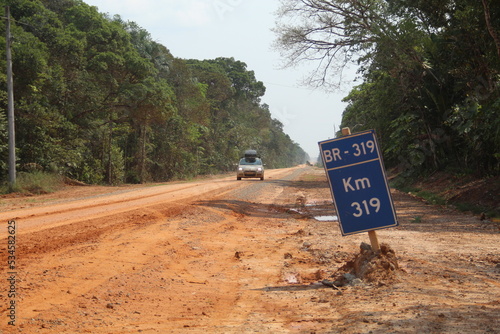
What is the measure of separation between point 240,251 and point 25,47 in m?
20.2

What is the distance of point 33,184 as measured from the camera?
22.4 metres

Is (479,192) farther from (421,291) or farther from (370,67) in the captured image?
(421,291)

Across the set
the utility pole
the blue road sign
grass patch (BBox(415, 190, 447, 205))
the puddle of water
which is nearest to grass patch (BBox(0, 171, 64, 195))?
the utility pole

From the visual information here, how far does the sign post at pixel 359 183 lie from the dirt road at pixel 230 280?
0.74 meters

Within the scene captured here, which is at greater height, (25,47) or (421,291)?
(25,47)

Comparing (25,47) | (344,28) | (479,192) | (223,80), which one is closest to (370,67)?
(344,28)

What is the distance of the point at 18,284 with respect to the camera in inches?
216

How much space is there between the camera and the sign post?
6.36 meters

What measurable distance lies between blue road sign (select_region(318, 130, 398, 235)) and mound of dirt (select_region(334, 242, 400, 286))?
38 cm

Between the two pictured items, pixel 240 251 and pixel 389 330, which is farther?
pixel 240 251

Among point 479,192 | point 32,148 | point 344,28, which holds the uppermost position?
point 344,28

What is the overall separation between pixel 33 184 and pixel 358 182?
770 inches

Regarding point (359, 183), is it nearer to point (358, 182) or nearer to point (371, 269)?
point (358, 182)

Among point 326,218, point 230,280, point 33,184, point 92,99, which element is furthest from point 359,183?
point 92,99
